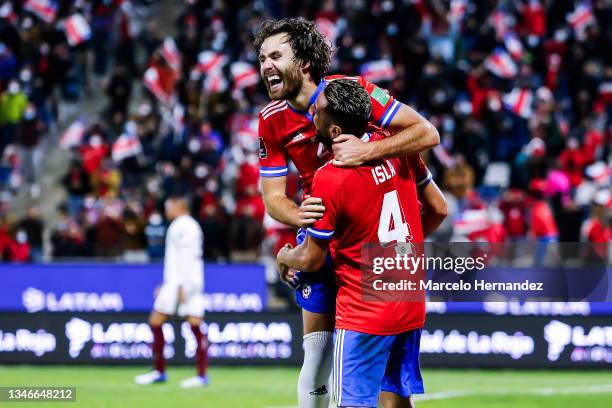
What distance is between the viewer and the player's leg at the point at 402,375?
6.40m

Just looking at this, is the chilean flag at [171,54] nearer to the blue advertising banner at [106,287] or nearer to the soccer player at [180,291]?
the blue advertising banner at [106,287]

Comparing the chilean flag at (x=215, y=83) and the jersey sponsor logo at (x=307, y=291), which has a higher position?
the chilean flag at (x=215, y=83)

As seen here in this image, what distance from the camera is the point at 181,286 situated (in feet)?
43.5

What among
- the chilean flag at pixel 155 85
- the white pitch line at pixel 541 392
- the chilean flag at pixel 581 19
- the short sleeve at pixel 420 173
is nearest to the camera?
the short sleeve at pixel 420 173

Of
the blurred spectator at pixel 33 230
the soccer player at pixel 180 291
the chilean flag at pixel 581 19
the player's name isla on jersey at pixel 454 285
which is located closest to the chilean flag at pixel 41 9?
the blurred spectator at pixel 33 230

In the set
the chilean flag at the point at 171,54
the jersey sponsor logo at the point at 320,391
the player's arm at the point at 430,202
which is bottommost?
the jersey sponsor logo at the point at 320,391

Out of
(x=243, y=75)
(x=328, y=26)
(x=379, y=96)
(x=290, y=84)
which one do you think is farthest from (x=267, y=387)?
(x=328, y=26)

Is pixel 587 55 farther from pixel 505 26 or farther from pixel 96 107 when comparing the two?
pixel 96 107

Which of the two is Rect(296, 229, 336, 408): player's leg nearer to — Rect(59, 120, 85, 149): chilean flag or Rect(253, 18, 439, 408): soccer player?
Rect(253, 18, 439, 408): soccer player

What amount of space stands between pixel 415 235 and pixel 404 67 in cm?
1715

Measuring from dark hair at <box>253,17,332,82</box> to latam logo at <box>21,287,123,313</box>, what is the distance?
1019 centimetres

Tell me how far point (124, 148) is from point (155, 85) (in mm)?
2220

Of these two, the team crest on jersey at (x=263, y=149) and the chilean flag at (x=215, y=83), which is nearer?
the team crest on jersey at (x=263, y=149)

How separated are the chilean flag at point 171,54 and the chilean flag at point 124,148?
2503 millimetres
